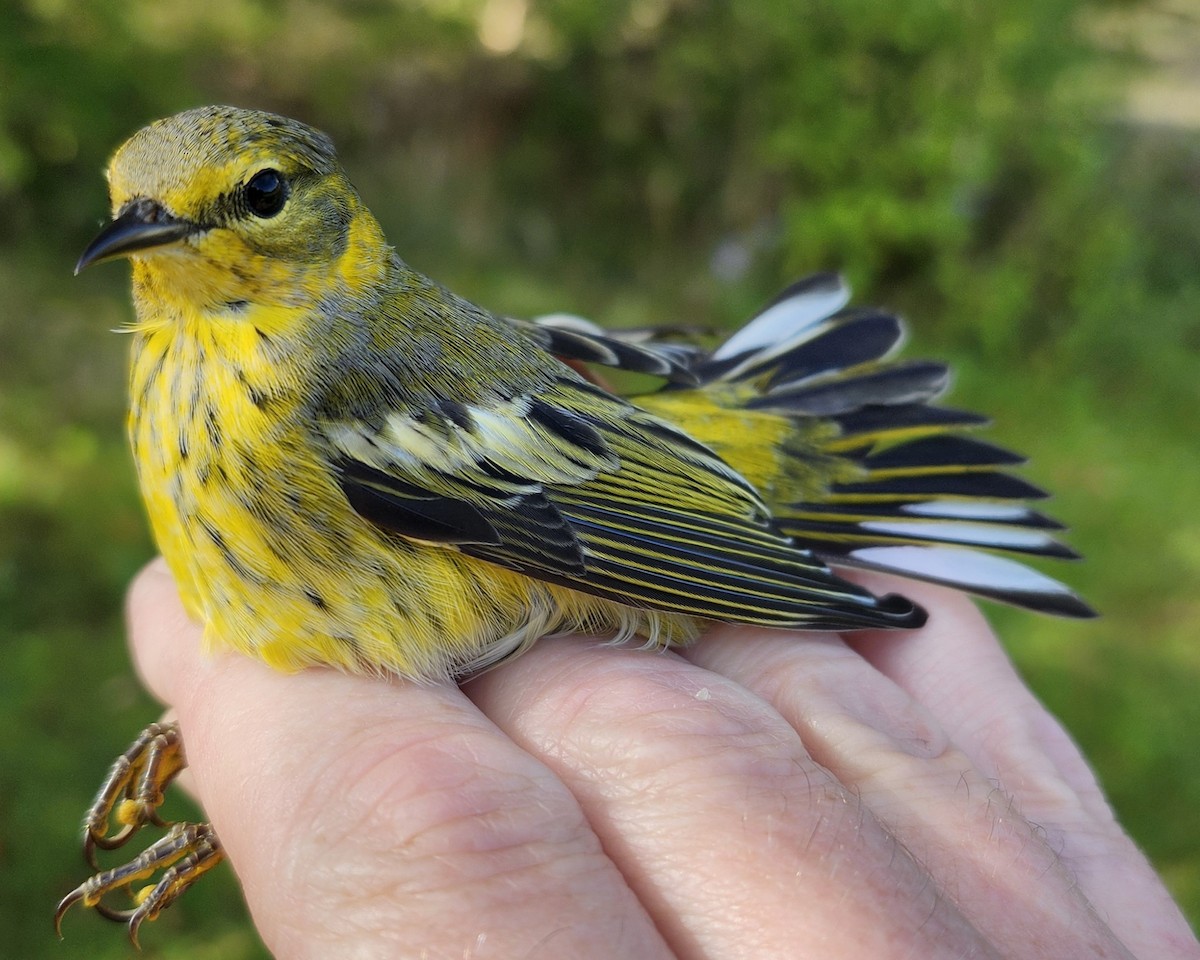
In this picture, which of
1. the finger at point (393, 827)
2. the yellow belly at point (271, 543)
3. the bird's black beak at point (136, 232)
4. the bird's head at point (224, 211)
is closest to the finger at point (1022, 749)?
the finger at point (393, 827)

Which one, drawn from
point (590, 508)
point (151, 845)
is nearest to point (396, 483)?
point (590, 508)

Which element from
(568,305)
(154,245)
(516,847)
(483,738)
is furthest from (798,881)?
(568,305)

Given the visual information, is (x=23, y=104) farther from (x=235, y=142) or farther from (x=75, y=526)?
(x=235, y=142)

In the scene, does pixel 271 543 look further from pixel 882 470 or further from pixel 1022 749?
pixel 1022 749

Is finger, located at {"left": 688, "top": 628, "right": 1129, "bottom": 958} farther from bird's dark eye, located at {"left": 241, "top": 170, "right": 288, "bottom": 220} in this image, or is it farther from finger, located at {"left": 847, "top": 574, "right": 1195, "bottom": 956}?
bird's dark eye, located at {"left": 241, "top": 170, "right": 288, "bottom": 220}

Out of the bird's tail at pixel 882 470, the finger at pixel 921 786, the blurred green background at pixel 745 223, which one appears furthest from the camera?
the blurred green background at pixel 745 223

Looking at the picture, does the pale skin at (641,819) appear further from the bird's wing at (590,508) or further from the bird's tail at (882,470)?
the bird's tail at (882,470)
